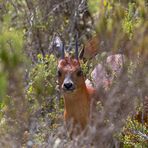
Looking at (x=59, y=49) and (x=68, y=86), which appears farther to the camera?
(x=59, y=49)

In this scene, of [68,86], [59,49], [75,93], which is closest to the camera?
[68,86]

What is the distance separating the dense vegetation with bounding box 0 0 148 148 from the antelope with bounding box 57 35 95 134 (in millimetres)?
107

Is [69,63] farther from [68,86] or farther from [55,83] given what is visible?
[68,86]

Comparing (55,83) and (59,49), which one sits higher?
(59,49)

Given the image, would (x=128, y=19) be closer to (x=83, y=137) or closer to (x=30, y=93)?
(x=30, y=93)

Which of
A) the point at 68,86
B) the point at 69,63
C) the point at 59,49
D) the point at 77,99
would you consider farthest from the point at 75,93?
the point at 59,49

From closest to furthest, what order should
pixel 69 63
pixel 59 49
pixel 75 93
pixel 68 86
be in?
pixel 68 86, pixel 75 93, pixel 69 63, pixel 59 49

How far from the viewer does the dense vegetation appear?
525 cm

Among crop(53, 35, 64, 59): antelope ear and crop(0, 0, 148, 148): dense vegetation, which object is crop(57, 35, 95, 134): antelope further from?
crop(53, 35, 64, 59): antelope ear

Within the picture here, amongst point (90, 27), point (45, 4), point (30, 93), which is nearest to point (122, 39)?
point (30, 93)

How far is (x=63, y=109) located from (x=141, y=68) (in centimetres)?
158

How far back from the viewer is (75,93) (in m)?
7.71

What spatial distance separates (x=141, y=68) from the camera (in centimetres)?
662

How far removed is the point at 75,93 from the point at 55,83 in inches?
10.7
